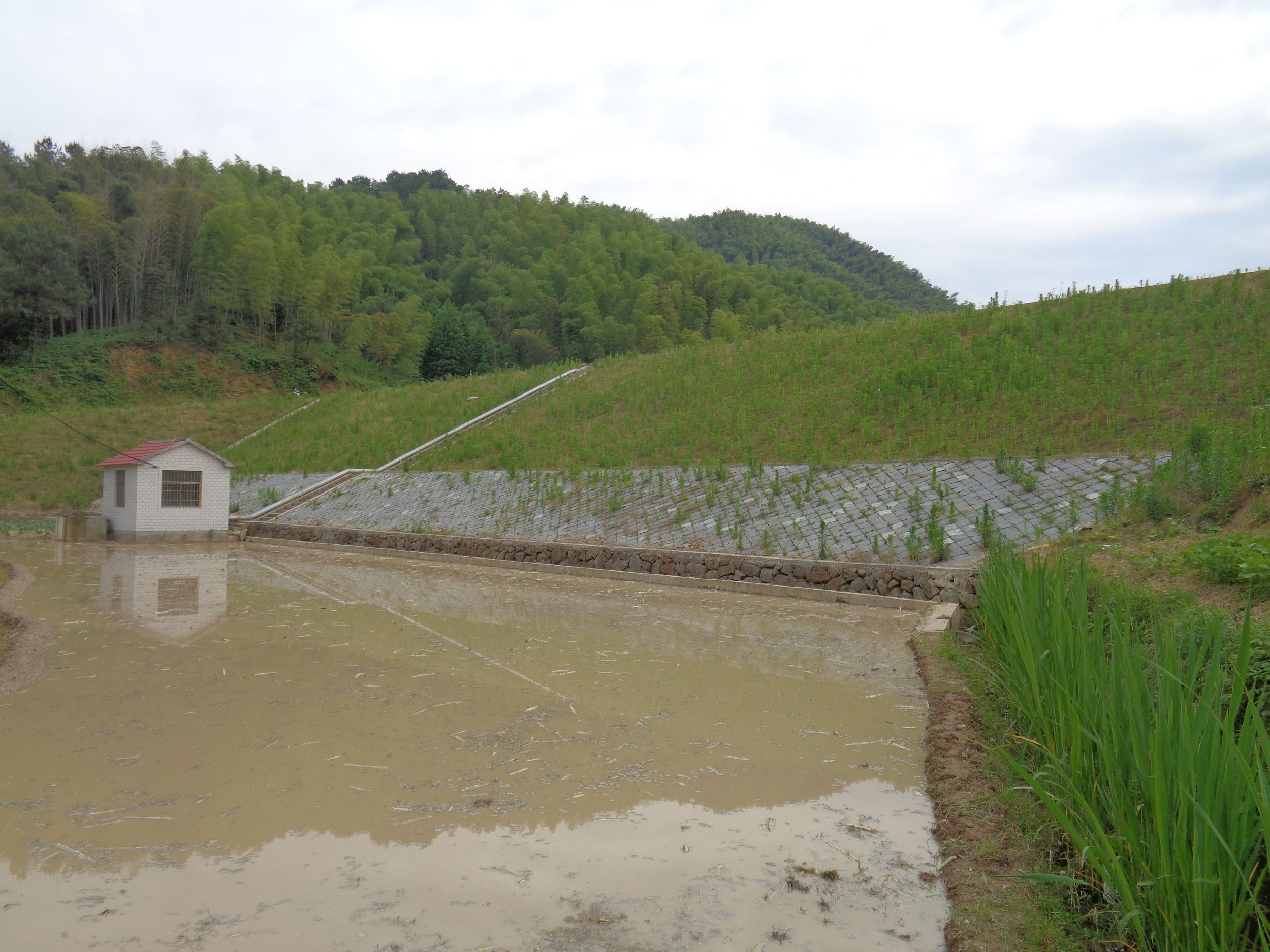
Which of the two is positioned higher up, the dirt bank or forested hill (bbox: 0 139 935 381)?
forested hill (bbox: 0 139 935 381)

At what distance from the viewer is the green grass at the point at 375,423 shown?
23.3m

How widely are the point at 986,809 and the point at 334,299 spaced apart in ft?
151

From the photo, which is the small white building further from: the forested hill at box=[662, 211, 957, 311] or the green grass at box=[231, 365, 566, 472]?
the forested hill at box=[662, 211, 957, 311]

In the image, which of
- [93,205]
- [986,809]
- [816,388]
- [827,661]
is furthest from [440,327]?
[986,809]

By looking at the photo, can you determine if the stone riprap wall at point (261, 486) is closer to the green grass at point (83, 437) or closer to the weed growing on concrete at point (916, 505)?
the green grass at point (83, 437)

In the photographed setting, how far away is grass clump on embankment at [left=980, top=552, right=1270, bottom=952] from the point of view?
6.78 feet

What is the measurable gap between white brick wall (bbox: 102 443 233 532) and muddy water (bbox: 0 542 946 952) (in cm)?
1167

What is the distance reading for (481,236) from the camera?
70.8m

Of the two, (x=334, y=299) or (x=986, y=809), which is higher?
(x=334, y=299)

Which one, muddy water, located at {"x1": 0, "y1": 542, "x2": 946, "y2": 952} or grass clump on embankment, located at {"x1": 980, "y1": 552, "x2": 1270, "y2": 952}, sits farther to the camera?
muddy water, located at {"x1": 0, "y1": 542, "x2": 946, "y2": 952}

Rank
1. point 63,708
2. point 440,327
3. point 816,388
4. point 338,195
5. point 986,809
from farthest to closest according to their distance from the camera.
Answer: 1. point 338,195
2. point 440,327
3. point 816,388
4. point 63,708
5. point 986,809

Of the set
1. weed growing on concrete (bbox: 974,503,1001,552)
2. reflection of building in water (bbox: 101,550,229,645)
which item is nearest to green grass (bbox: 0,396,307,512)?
reflection of building in water (bbox: 101,550,229,645)

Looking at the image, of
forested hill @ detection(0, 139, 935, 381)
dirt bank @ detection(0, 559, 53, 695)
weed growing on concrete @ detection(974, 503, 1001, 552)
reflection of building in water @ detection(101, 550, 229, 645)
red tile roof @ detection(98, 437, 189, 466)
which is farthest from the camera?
forested hill @ detection(0, 139, 935, 381)

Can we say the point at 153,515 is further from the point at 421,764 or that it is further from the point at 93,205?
the point at 93,205
